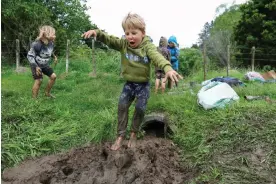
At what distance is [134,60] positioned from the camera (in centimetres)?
421

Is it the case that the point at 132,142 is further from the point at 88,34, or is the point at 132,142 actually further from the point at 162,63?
the point at 88,34

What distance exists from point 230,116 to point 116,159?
1832 millimetres

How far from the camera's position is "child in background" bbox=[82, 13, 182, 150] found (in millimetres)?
4062

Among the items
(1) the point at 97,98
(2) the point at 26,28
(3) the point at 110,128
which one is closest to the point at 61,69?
(2) the point at 26,28

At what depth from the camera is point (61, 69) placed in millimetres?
15133

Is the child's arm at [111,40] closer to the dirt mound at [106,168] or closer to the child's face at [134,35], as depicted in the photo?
the child's face at [134,35]

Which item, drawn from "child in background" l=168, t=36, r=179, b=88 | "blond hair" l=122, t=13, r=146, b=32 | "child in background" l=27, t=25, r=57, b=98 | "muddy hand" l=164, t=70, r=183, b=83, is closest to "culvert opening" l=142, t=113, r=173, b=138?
"blond hair" l=122, t=13, r=146, b=32

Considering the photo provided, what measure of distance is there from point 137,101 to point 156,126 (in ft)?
4.43

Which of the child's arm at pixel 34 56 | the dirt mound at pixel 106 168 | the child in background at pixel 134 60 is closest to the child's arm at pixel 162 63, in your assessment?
the child in background at pixel 134 60

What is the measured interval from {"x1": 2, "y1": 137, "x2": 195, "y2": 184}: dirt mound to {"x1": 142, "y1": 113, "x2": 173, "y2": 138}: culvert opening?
34.8 inches

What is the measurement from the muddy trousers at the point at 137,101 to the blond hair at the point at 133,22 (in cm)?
72

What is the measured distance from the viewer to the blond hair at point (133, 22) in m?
4.00

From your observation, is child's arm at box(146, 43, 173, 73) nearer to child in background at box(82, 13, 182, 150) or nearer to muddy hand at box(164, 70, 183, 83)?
child in background at box(82, 13, 182, 150)

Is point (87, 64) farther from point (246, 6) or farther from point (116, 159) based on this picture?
point (116, 159)
